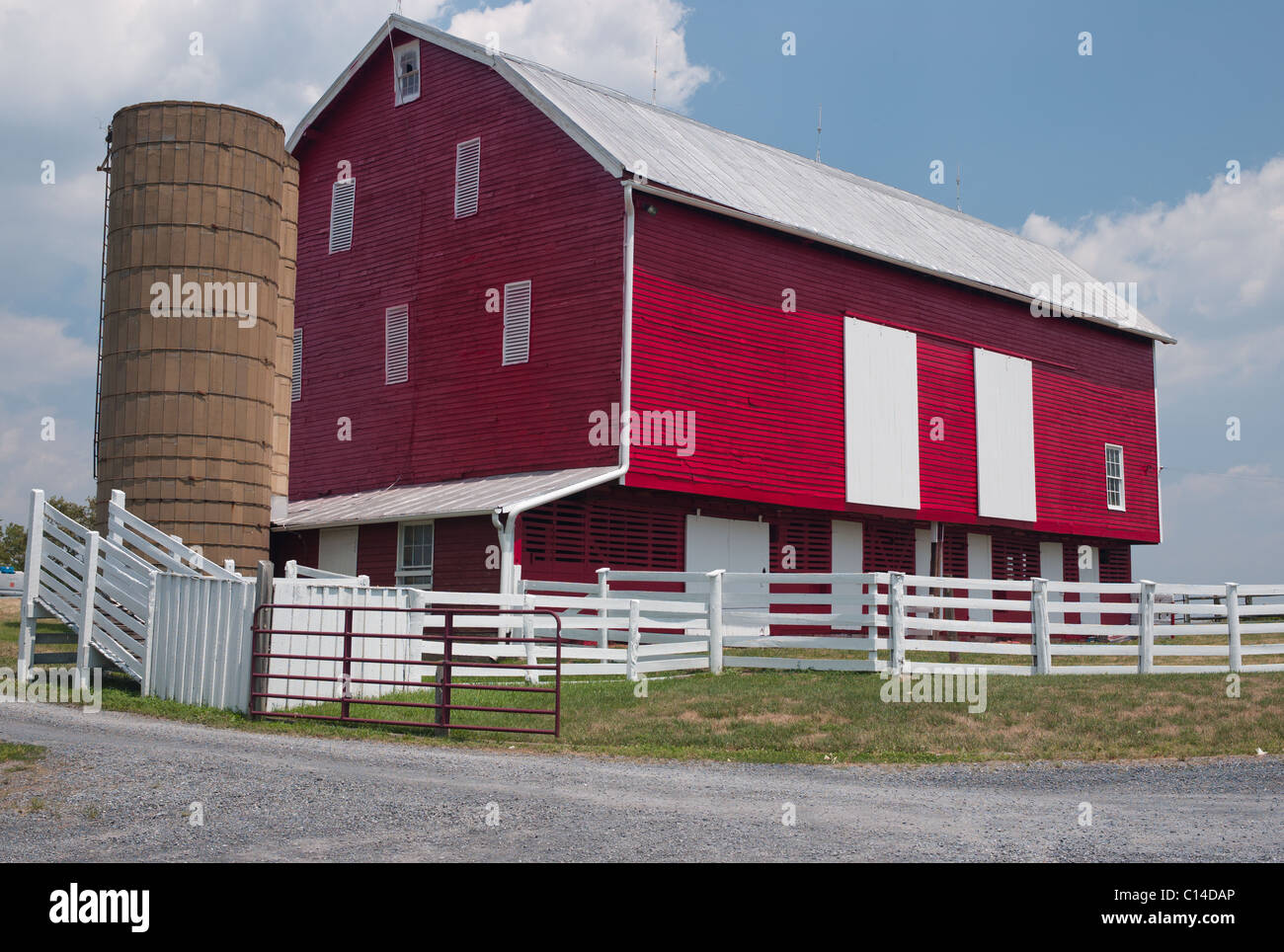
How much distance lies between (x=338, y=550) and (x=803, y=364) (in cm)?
970

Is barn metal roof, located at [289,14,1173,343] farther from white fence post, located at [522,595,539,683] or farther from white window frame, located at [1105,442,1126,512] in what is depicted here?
white fence post, located at [522,595,539,683]

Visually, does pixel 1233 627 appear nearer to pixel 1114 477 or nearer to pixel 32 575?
pixel 1114 477

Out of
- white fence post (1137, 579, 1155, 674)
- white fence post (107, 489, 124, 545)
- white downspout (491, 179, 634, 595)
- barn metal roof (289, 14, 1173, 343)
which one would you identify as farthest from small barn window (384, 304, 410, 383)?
white fence post (1137, 579, 1155, 674)

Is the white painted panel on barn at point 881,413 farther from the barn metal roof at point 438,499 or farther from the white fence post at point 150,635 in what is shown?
the white fence post at point 150,635

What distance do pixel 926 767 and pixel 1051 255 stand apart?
28.2m

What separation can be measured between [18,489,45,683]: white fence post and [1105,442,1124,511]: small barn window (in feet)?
81.7

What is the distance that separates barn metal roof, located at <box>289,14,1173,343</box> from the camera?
2406 cm

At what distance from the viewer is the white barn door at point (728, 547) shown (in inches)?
953

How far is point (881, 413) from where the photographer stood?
2695 cm

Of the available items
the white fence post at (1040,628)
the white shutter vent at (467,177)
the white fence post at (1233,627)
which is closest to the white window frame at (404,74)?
the white shutter vent at (467,177)

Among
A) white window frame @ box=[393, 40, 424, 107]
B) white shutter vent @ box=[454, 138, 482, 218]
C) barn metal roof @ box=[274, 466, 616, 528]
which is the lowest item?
barn metal roof @ box=[274, 466, 616, 528]

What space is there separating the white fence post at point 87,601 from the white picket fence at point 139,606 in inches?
0.5
